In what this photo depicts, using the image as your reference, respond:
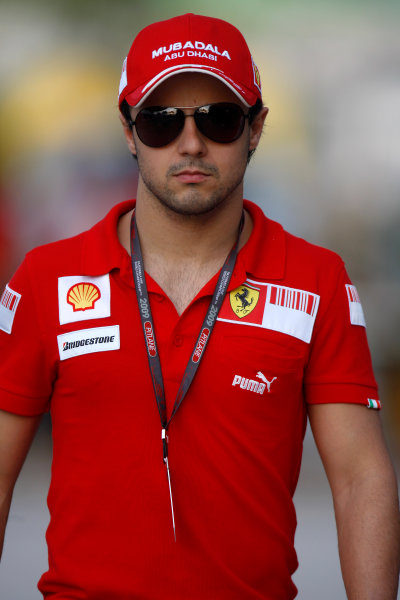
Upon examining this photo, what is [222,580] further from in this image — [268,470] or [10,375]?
[10,375]

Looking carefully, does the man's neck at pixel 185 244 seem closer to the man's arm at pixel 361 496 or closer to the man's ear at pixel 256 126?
the man's ear at pixel 256 126

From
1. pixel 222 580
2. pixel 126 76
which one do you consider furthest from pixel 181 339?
pixel 126 76

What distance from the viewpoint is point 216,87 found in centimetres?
257

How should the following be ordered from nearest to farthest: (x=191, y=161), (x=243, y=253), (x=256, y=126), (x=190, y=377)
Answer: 1. (x=190, y=377)
2. (x=191, y=161)
3. (x=243, y=253)
4. (x=256, y=126)

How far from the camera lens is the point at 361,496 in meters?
2.47

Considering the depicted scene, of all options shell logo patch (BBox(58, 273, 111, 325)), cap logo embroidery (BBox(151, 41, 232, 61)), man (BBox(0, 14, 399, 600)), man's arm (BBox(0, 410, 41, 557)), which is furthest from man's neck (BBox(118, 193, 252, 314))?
man's arm (BBox(0, 410, 41, 557))

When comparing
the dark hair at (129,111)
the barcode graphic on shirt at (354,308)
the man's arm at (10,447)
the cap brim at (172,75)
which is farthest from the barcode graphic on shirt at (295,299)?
the man's arm at (10,447)

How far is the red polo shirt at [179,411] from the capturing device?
Result: 7.79 ft

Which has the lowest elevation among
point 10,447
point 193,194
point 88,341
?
point 10,447

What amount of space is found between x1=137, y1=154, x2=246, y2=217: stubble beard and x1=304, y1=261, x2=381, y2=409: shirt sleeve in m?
0.39

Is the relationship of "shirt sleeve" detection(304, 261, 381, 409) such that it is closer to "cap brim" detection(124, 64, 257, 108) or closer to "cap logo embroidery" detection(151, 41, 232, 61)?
"cap brim" detection(124, 64, 257, 108)

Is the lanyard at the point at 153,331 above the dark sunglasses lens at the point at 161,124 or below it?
below

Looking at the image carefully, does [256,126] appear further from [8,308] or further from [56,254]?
[8,308]

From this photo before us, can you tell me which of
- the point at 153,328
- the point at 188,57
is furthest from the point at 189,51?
the point at 153,328
